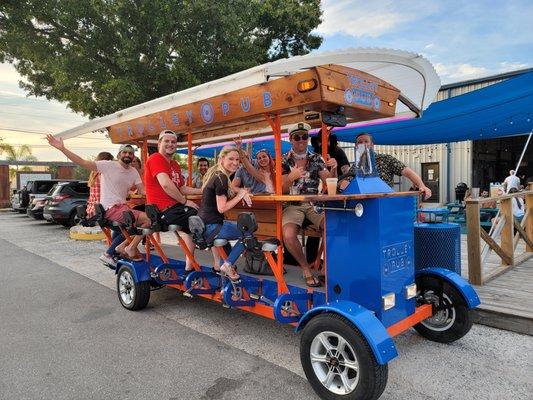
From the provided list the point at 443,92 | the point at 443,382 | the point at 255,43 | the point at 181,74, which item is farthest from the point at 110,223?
the point at 443,92

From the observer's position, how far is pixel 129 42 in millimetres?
11398

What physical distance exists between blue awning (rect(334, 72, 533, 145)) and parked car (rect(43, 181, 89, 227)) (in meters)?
9.85

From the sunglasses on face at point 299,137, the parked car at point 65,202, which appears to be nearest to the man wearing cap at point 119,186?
the sunglasses on face at point 299,137

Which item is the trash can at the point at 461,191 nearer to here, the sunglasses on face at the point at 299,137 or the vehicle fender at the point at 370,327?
the sunglasses on face at the point at 299,137

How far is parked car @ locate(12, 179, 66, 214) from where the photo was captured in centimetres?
1722

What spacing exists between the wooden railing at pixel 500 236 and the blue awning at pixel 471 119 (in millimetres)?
1547

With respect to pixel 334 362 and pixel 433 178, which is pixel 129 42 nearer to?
pixel 334 362

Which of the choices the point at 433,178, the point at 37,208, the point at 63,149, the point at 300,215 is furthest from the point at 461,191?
the point at 37,208

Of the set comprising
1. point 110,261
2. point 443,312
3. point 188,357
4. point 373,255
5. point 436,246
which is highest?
point 373,255

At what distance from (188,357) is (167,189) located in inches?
68.2

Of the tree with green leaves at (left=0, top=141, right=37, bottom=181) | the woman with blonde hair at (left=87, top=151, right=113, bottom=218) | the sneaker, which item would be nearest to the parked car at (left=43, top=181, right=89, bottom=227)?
the woman with blonde hair at (left=87, top=151, right=113, bottom=218)

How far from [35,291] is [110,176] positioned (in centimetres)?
246

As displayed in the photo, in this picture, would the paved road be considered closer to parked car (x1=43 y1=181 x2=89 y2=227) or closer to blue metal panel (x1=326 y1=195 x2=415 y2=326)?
blue metal panel (x1=326 y1=195 x2=415 y2=326)

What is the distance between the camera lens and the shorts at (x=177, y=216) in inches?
174
